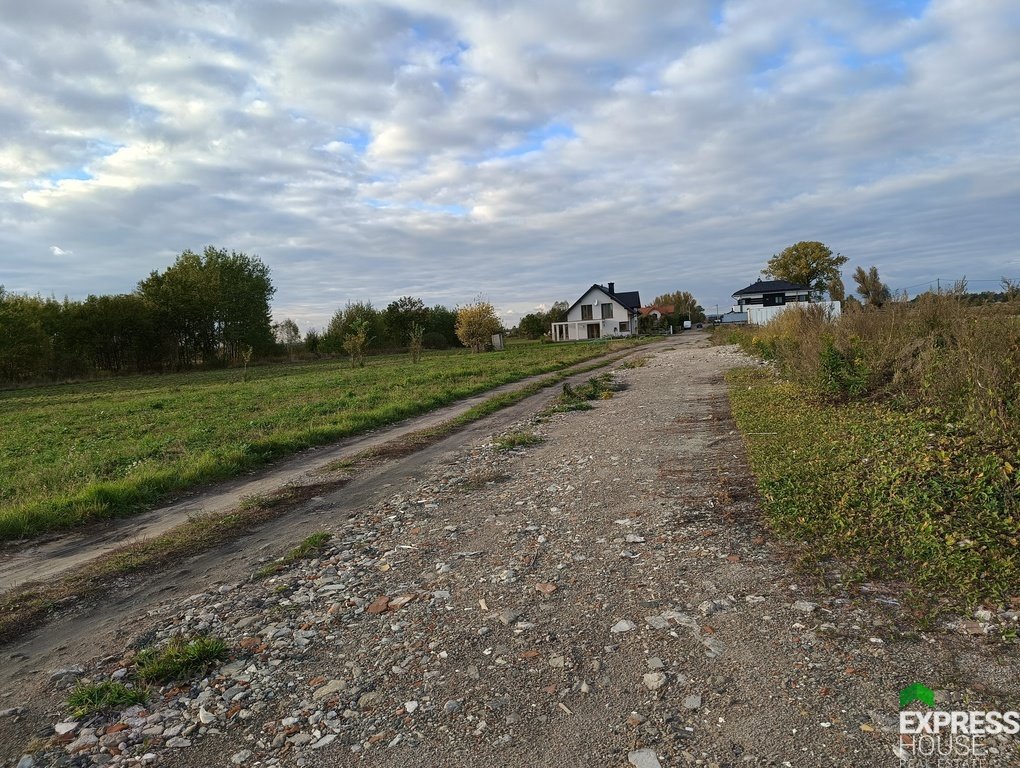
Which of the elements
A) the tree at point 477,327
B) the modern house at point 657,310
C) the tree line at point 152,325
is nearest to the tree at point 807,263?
the modern house at point 657,310

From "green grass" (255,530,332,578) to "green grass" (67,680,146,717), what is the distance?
173cm

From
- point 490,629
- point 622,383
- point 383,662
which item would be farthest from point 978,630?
point 622,383

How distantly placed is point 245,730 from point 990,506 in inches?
219

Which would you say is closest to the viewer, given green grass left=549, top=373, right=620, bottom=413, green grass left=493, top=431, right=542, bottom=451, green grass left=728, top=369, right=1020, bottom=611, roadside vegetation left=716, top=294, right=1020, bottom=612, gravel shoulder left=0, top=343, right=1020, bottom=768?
gravel shoulder left=0, top=343, right=1020, bottom=768

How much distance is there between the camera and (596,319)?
78750mm

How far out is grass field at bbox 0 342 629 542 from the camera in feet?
26.5

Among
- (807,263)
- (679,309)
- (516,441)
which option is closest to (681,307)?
(679,309)

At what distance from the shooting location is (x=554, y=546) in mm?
5406

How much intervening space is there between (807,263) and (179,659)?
8720 cm

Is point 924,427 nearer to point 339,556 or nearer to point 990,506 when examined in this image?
Result: point 990,506

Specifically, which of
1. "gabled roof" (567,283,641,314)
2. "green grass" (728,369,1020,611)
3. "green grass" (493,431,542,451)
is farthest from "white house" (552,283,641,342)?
"green grass" (728,369,1020,611)

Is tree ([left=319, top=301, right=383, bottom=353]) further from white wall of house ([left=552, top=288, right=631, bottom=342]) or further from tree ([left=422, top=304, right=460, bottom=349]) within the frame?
white wall of house ([left=552, top=288, right=631, bottom=342])

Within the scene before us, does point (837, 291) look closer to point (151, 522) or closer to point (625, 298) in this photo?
point (151, 522)

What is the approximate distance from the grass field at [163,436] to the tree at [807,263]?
2642 inches
